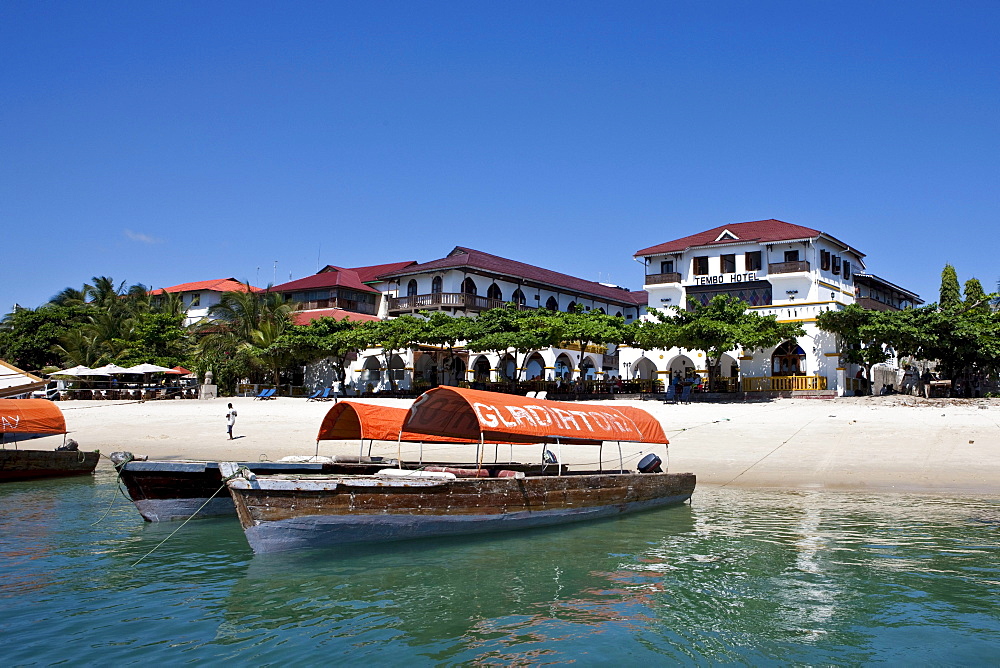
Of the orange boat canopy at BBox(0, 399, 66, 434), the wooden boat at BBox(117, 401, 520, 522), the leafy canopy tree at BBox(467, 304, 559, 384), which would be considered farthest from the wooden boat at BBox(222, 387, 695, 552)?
the leafy canopy tree at BBox(467, 304, 559, 384)

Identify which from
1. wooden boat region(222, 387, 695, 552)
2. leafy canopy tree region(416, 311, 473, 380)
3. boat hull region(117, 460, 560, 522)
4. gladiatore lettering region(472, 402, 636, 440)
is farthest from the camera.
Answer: leafy canopy tree region(416, 311, 473, 380)

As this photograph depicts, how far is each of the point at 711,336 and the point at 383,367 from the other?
73.1 feet

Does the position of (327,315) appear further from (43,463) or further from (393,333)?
(43,463)

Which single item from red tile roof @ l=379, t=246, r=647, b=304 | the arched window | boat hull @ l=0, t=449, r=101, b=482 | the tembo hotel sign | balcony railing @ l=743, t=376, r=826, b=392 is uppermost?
red tile roof @ l=379, t=246, r=647, b=304

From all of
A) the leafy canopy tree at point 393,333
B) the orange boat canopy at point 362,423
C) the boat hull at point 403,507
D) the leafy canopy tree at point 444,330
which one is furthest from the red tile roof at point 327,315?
the boat hull at point 403,507

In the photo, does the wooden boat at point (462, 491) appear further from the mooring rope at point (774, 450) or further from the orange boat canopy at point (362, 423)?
the mooring rope at point (774, 450)

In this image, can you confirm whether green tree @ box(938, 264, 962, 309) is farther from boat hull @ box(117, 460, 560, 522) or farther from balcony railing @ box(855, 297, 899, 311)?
boat hull @ box(117, 460, 560, 522)

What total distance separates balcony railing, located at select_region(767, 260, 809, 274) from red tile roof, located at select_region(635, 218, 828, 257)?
4.89 ft

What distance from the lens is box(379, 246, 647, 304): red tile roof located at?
5484 cm

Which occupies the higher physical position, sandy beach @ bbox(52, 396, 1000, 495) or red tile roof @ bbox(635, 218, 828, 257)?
red tile roof @ bbox(635, 218, 828, 257)

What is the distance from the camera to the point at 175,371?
44.8 metres

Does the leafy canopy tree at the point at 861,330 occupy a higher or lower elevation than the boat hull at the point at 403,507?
higher

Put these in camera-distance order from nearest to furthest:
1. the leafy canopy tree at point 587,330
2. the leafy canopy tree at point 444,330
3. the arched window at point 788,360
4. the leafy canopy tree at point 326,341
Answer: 1. the leafy canopy tree at point 587,330
2. the arched window at point 788,360
3. the leafy canopy tree at point 444,330
4. the leafy canopy tree at point 326,341

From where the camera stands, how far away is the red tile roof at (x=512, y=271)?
2159 inches
